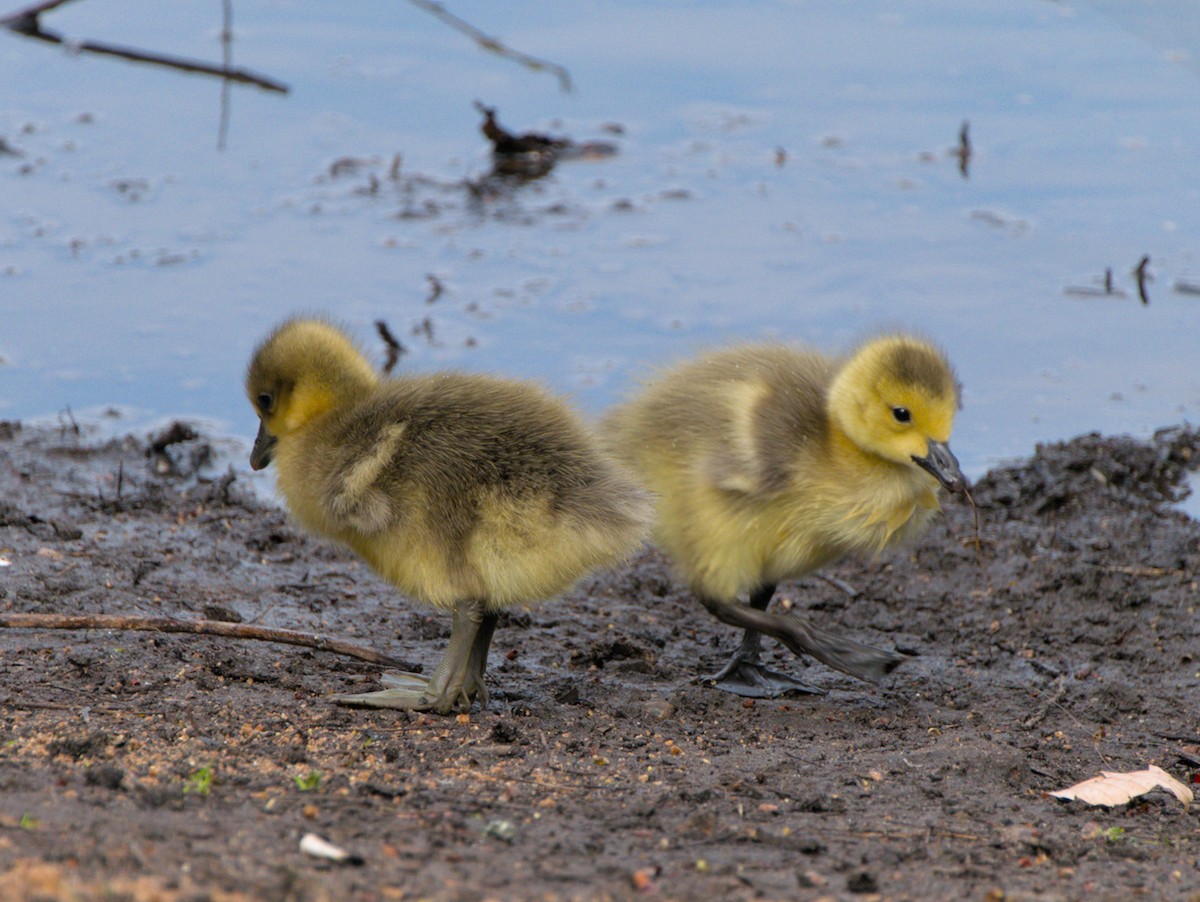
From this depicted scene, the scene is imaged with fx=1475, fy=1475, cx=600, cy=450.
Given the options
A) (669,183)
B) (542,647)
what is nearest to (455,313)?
(669,183)

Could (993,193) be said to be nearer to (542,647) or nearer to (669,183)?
(669,183)

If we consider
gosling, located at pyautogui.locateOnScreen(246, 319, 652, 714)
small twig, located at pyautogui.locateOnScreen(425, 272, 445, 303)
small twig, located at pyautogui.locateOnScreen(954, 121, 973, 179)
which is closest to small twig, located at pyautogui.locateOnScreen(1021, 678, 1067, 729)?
gosling, located at pyautogui.locateOnScreen(246, 319, 652, 714)

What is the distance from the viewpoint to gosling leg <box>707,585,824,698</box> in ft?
16.3

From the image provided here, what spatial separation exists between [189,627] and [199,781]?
3.72 feet

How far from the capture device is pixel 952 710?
15.8 ft

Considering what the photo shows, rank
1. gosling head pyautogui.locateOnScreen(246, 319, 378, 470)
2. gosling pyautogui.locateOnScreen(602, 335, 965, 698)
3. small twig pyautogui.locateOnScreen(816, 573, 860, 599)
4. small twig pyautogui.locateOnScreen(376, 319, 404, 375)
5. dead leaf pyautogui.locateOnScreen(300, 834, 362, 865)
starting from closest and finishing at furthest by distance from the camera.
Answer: dead leaf pyautogui.locateOnScreen(300, 834, 362, 865) < gosling head pyautogui.locateOnScreen(246, 319, 378, 470) < gosling pyautogui.locateOnScreen(602, 335, 965, 698) < small twig pyautogui.locateOnScreen(816, 573, 860, 599) < small twig pyautogui.locateOnScreen(376, 319, 404, 375)

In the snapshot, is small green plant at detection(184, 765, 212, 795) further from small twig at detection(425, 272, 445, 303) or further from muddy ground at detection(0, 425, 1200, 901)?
small twig at detection(425, 272, 445, 303)

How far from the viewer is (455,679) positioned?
14.3 feet

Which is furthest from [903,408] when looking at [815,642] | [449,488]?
[449,488]

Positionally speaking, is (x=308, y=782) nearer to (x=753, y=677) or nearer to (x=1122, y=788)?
(x=753, y=677)

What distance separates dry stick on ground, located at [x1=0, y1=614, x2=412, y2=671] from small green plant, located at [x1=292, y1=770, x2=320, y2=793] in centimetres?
109

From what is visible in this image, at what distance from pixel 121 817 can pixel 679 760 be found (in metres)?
1.55

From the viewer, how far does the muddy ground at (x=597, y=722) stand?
2980 mm

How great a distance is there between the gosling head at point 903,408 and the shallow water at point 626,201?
23.8 inches
